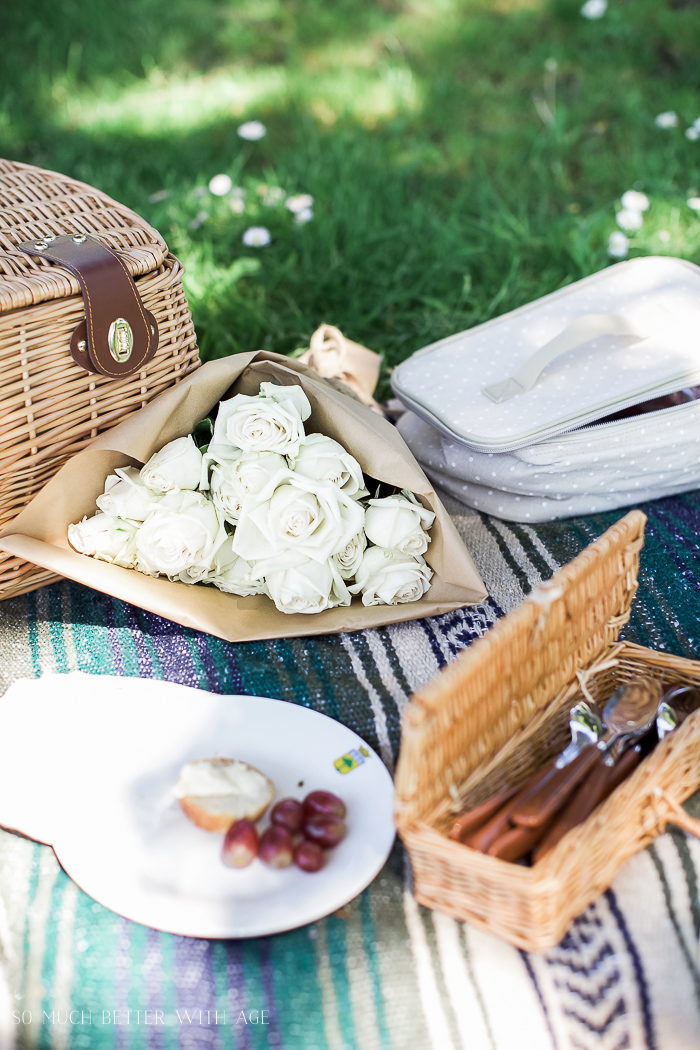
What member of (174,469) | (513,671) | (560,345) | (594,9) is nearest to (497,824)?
(513,671)

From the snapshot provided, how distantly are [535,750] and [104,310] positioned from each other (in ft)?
2.51

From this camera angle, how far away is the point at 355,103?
9.15 ft

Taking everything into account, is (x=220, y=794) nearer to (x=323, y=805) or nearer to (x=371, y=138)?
(x=323, y=805)

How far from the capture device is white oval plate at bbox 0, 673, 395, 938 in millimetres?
833

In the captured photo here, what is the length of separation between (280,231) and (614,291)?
930 mm

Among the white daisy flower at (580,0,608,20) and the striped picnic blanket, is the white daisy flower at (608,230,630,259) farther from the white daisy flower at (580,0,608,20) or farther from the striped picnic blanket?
the striped picnic blanket

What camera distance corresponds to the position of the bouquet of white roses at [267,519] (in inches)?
43.0

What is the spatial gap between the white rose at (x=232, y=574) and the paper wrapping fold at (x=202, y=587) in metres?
0.02

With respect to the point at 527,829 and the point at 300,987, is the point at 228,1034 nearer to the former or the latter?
the point at 300,987

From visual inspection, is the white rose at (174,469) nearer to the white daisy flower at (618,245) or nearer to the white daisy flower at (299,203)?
the white daisy flower at (299,203)

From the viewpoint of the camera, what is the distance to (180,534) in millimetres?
1111

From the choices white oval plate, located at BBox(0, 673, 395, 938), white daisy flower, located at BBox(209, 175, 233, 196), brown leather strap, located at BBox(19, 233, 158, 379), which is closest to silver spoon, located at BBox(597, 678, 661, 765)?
white oval plate, located at BBox(0, 673, 395, 938)

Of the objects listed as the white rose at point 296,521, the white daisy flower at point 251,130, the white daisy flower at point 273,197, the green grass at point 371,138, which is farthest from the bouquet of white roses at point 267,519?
the white daisy flower at point 251,130

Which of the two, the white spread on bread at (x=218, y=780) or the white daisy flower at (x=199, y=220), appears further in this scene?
the white daisy flower at (x=199, y=220)
